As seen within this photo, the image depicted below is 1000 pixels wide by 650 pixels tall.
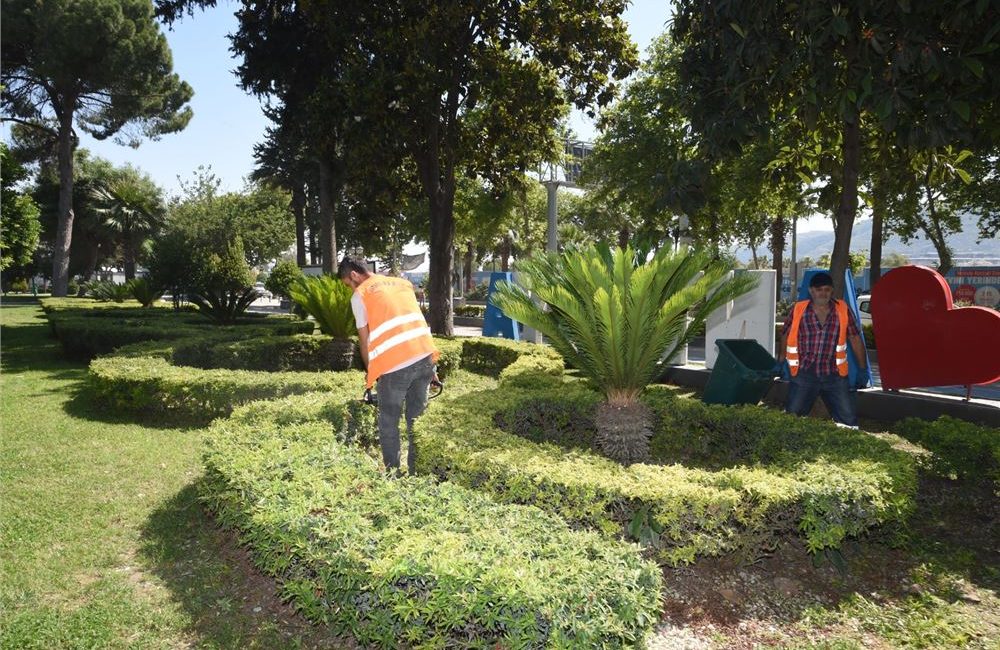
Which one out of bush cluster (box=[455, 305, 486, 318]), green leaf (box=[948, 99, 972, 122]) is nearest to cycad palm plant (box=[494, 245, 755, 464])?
green leaf (box=[948, 99, 972, 122])

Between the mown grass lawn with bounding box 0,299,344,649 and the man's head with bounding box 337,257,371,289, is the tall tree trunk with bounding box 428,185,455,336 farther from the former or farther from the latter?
the man's head with bounding box 337,257,371,289

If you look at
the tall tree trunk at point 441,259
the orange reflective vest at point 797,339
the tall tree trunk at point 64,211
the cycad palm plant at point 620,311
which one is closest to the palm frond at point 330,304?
the tall tree trunk at point 441,259

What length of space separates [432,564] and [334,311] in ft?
29.0

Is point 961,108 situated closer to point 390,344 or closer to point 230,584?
point 390,344

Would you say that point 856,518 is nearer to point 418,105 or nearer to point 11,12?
point 418,105

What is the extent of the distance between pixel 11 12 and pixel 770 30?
30.0 meters

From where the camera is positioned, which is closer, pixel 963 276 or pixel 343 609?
pixel 343 609

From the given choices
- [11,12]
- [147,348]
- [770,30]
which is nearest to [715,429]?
[770,30]

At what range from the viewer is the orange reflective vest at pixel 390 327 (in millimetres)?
5039

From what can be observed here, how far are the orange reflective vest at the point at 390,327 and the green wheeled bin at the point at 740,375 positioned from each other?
3895 millimetres

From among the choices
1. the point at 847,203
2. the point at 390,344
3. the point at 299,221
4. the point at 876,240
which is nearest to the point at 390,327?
the point at 390,344

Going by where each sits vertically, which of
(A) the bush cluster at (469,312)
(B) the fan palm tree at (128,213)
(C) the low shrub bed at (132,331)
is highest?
(B) the fan palm tree at (128,213)

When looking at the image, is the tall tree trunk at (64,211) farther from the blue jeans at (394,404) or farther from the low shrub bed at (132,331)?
the blue jeans at (394,404)

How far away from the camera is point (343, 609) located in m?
2.95
